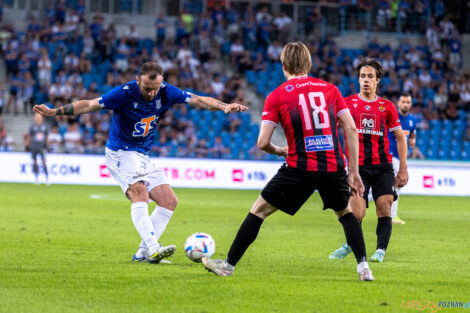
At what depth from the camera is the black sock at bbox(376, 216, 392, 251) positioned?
8.85 metres

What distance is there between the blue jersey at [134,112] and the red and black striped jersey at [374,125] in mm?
2115

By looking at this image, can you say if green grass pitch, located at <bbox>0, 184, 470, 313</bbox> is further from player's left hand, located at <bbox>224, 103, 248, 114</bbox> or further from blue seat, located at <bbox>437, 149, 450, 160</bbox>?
blue seat, located at <bbox>437, 149, 450, 160</bbox>

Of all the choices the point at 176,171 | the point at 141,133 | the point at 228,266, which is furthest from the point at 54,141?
the point at 228,266

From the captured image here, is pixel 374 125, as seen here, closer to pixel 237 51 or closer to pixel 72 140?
pixel 72 140

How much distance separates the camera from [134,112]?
27.3 feet

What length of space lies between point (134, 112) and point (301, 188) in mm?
2480

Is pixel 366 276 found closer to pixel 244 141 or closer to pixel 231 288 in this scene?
pixel 231 288

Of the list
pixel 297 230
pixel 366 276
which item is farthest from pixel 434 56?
pixel 366 276

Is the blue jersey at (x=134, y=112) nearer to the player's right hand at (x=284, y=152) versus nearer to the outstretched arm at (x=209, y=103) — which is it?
the outstretched arm at (x=209, y=103)

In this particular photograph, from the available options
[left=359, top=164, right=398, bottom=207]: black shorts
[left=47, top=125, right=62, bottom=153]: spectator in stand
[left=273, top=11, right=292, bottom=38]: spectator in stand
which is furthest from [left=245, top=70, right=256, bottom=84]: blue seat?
[left=359, top=164, right=398, bottom=207]: black shorts

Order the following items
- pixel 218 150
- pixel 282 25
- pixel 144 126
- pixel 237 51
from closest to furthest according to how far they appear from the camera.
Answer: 1. pixel 144 126
2. pixel 218 150
3. pixel 237 51
4. pixel 282 25

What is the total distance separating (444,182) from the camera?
2452 centimetres

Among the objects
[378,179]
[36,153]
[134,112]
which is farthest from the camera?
[36,153]

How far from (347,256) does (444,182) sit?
1606 centimetres
